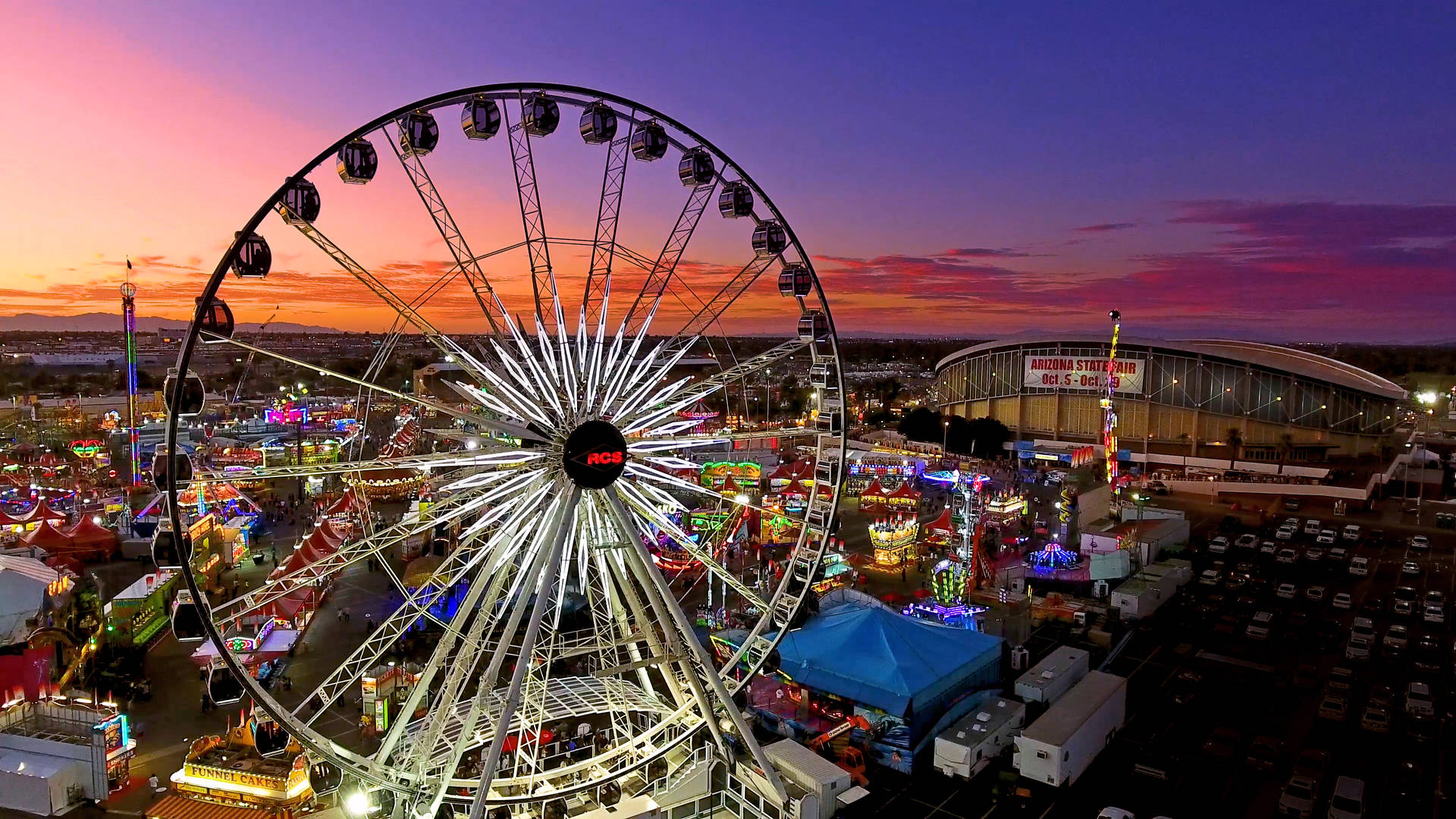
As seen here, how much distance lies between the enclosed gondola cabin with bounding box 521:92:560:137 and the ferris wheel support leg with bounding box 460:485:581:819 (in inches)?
196

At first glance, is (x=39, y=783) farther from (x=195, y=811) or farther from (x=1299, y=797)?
(x=1299, y=797)

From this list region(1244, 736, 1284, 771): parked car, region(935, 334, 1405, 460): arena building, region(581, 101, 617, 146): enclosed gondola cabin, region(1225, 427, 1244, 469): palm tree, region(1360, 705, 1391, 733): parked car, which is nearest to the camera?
region(581, 101, 617, 146): enclosed gondola cabin

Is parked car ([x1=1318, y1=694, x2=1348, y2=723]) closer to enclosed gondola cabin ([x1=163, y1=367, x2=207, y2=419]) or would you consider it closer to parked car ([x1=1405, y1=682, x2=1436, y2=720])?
parked car ([x1=1405, y1=682, x2=1436, y2=720])

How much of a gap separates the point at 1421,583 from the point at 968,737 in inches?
885

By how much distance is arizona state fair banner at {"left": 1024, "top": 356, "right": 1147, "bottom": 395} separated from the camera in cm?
5603

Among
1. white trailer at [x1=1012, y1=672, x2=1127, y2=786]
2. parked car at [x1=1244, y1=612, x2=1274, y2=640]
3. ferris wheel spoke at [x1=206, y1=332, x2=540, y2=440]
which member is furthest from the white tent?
parked car at [x1=1244, y1=612, x2=1274, y2=640]

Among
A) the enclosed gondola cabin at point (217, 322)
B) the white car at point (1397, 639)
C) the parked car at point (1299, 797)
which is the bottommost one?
the parked car at point (1299, 797)

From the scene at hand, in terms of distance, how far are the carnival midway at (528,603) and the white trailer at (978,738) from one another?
209mm

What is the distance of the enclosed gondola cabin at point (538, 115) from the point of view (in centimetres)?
1199

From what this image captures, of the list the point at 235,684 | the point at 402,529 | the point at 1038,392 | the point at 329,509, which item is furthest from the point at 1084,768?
the point at 1038,392

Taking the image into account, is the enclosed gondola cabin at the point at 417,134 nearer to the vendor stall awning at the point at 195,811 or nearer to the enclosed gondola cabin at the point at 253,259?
the enclosed gondola cabin at the point at 253,259

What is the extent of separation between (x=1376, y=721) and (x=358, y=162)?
72.3 feet

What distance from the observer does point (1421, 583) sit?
29453 millimetres

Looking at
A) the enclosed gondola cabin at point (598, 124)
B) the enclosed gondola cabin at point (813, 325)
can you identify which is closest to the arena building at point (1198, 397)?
the enclosed gondola cabin at point (813, 325)
